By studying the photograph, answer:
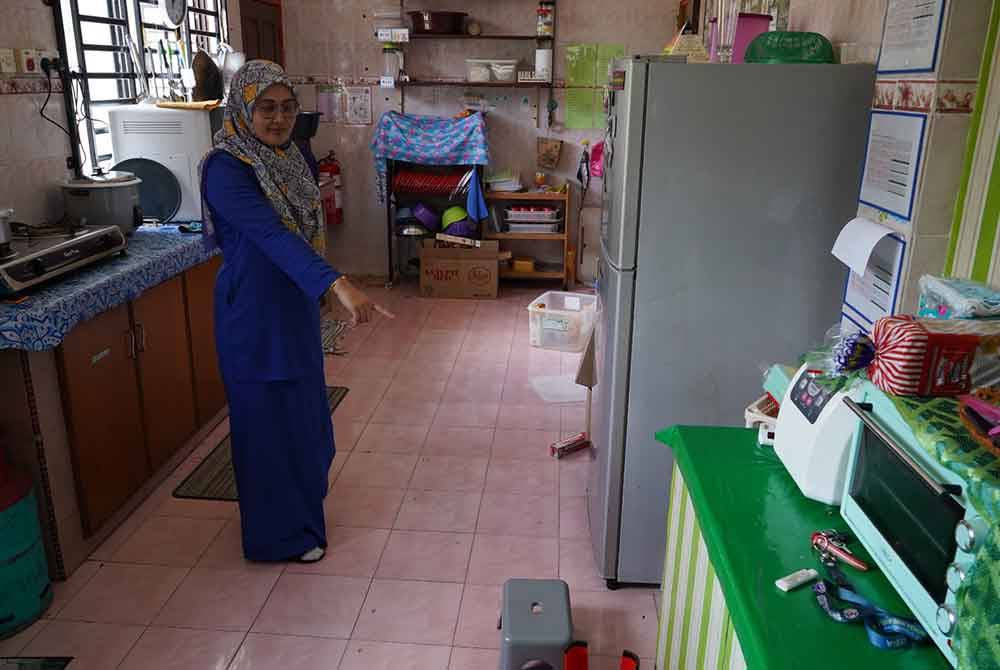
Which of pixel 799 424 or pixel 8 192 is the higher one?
pixel 8 192

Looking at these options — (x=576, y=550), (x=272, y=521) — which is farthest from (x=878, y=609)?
(x=272, y=521)

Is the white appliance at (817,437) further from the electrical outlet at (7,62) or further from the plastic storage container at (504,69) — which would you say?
the plastic storage container at (504,69)

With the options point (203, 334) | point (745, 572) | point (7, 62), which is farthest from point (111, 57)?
point (745, 572)

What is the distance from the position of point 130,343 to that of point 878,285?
242 centimetres

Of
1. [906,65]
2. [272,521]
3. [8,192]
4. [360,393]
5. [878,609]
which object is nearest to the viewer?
[878,609]

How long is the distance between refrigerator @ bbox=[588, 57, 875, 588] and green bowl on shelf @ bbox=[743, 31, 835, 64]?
0.38 feet

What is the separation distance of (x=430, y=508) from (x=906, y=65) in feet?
6.85

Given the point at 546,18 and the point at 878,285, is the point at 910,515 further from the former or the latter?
the point at 546,18

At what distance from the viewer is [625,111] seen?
2.11 m

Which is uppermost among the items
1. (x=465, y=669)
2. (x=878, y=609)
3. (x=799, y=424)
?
(x=799, y=424)

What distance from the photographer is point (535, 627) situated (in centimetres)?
197

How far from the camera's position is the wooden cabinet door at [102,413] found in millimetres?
2484

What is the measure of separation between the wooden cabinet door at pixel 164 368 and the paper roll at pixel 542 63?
11.0 feet

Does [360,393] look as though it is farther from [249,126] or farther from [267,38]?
[267,38]
